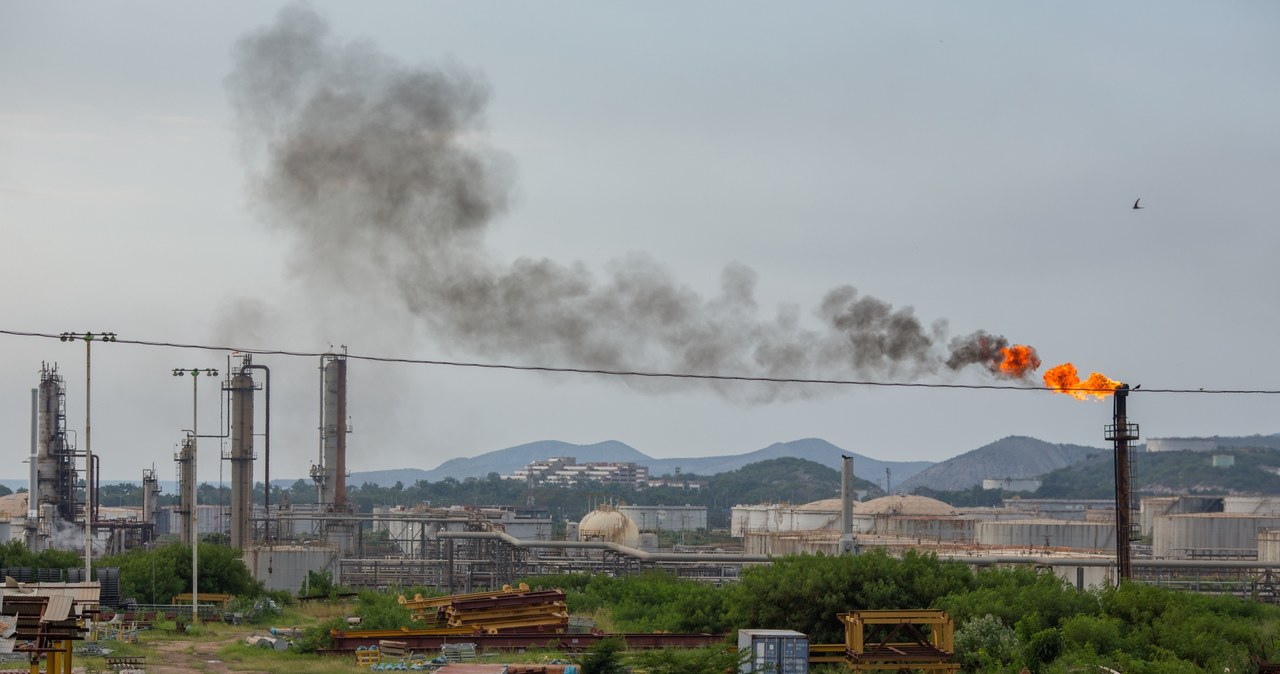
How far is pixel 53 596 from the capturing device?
19.0 metres

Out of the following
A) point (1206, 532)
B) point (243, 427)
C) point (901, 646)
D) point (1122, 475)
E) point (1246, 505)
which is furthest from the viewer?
point (1246, 505)

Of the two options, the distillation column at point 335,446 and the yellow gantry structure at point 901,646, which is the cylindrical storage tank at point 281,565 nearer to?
the distillation column at point 335,446

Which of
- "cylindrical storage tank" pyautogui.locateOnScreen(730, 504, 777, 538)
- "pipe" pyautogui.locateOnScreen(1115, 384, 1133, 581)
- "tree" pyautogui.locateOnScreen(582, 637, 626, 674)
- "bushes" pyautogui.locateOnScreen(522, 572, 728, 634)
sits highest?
"pipe" pyautogui.locateOnScreen(1115, 384, 1133, 581)

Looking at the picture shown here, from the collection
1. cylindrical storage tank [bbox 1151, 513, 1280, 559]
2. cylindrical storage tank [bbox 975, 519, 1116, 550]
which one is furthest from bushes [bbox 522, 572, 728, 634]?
cylindrical storage tank [bbox 1151, 513, 1280, 559]

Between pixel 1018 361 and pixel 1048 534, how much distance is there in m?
55.6

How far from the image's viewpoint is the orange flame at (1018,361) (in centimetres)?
3506

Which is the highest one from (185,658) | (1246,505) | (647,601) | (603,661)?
(603,661)

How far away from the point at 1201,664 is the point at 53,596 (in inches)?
744

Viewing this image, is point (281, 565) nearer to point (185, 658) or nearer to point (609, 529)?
point (609, 529)

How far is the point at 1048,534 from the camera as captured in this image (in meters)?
87.1

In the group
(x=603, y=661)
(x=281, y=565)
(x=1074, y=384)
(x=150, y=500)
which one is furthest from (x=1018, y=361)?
(x=150, y=500)

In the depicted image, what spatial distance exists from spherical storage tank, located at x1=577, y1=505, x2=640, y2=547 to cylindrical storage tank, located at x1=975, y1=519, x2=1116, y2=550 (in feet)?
87.5

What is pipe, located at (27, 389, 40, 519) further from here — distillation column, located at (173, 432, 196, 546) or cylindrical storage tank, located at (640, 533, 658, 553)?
cylindrical storage tank, located at (640, 533, 658, 553)

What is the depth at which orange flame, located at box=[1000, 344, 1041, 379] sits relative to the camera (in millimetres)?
35062
